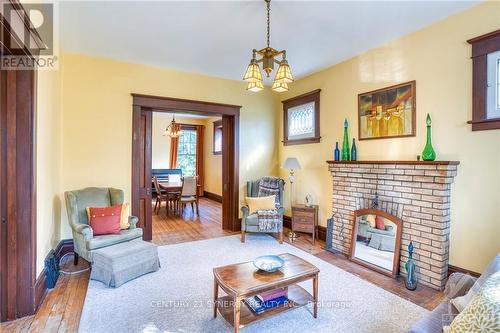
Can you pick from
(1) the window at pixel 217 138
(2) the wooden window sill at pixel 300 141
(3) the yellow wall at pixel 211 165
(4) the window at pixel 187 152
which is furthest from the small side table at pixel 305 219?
(4) the window at pixel 187 152

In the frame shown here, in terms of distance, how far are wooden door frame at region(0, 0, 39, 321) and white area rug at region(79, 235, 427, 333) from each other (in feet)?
1.85

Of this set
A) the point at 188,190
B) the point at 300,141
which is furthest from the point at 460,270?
the point at 188,190

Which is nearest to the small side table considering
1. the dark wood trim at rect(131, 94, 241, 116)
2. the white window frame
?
the dark wood trim at rect(131, 94, 241, 116)

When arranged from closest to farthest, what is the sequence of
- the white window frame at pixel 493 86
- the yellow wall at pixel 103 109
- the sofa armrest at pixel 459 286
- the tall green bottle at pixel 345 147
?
the sofa armrest at pixel 459 286 < the white window frame at pixel 493 86 < the yellow wall at pixel 103 109 < the tall green bottle at pixel 345 147

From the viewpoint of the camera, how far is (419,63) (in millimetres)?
3111

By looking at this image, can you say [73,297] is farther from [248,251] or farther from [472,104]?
[472,104]

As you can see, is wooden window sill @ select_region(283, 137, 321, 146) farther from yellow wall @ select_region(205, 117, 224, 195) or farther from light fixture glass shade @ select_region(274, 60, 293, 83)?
yellow wall @ select_region(205, 117, 224, 195)

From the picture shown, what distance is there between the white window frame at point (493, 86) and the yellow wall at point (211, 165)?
21.5ft

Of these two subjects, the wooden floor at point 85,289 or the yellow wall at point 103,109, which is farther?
the yellow wall at point 103,109

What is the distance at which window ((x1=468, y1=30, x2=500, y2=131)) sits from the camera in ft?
8.16

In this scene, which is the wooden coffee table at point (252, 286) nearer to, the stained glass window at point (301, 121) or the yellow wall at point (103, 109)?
the yellow wall at point (103, 109)

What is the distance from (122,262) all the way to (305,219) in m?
2.77

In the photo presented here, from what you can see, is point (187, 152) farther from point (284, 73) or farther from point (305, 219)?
point (284, 73)

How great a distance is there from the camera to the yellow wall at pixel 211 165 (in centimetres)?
836
